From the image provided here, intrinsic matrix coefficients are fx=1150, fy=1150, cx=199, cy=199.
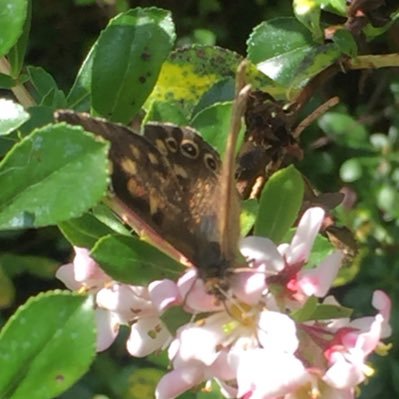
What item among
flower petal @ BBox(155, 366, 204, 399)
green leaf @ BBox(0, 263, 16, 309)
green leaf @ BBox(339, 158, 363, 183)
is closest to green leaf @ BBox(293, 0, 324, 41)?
flower petal @ BBox(155, 366, 204, 399)

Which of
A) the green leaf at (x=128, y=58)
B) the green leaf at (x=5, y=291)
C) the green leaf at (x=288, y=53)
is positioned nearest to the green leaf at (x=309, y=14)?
the green leaf at (x=288, y=53)

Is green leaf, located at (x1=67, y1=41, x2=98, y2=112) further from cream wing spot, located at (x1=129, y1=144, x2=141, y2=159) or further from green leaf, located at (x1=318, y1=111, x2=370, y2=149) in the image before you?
green leaf, located at (x1=318, y1=111, x2=370, y2=149)

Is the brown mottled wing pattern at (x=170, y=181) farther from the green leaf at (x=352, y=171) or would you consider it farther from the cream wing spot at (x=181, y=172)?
the green leaf at (x=352, y=171)

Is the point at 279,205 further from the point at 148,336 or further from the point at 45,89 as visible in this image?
the point at 45,89

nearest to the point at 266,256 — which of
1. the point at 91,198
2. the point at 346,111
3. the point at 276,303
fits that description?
the point at 276,303

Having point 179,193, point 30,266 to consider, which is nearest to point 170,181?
point 179,193
